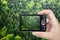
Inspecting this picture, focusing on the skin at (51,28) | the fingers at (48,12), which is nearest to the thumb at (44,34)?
the skin at (51,28)

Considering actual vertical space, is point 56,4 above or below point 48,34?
above

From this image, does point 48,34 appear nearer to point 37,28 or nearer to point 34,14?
point 37,28

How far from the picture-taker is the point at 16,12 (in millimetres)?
1286

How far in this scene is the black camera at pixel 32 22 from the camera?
1.25m

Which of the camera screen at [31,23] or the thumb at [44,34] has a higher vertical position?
the camera screen at [31,23]

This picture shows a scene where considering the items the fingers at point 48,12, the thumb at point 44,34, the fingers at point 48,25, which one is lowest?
the thumb at point 44,34

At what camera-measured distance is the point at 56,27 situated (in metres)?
1.27

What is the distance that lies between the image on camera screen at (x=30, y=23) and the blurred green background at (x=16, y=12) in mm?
49

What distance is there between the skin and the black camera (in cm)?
4

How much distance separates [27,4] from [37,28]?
239 millimetres

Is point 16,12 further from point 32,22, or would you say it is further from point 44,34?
point 44,34

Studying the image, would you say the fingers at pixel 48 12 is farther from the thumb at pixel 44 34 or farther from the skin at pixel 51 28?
the thumb at pixel 44 34

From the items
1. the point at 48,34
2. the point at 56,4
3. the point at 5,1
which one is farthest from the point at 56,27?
the point at 5,1

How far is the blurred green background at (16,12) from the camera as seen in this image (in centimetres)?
A: 127
